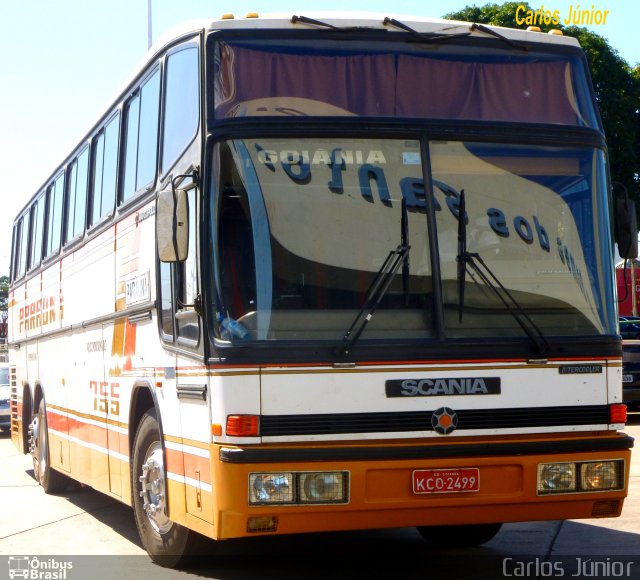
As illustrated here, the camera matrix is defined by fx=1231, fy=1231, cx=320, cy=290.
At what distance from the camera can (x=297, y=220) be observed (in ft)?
23.3

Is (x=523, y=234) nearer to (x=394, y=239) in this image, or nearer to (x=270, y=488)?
(x=394, y=239)

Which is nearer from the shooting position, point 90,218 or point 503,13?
point 90,218

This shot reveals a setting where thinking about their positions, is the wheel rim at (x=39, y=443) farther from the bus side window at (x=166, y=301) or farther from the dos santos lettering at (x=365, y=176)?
the dos santos lettering at (x=365, y=176)

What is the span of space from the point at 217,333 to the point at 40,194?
9.50 m

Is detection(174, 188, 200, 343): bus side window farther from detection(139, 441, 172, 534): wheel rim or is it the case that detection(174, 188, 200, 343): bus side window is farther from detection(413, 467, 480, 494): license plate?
detection(413, 467, 480, 494): license plate

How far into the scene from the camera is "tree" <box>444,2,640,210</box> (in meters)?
41.6

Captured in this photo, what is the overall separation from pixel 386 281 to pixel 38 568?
A: 11.8 feet

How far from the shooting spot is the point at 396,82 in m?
7.51

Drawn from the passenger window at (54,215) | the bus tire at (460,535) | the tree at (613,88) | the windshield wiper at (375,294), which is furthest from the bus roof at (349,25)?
the tree at (613,88)

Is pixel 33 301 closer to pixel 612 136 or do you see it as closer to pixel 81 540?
pixel 81 540

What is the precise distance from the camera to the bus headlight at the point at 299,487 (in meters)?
6.78

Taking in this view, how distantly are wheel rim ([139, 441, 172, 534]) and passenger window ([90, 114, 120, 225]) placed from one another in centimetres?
263

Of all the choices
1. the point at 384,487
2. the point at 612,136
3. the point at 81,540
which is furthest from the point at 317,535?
the point at 612,136

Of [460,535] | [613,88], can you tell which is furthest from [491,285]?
[613,88]
